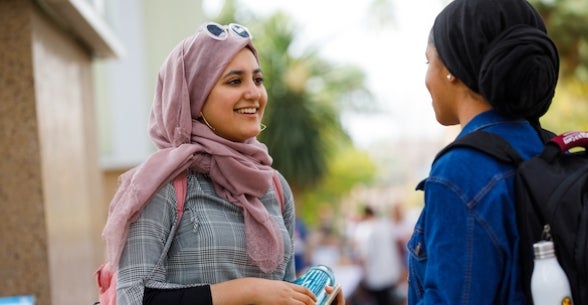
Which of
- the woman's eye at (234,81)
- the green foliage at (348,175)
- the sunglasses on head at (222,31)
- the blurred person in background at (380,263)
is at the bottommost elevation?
the green foliage at (348,175)

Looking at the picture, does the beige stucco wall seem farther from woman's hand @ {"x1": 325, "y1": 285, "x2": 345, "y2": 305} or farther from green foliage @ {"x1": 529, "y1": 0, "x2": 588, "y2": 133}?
green foliage @ {"x1": 529, "y1": 0, "x2": 588, "y2": 133}

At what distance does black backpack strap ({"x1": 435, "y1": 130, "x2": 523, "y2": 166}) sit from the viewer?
2.15 m

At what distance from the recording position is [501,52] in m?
2.10

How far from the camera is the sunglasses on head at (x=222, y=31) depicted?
2621 mm

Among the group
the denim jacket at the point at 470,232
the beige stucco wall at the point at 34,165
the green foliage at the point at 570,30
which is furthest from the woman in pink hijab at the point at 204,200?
Result: the green foliage at the point at 570,30

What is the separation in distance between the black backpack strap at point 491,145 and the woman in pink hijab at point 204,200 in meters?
0.74

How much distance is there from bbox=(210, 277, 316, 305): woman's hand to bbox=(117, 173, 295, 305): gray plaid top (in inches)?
3.3

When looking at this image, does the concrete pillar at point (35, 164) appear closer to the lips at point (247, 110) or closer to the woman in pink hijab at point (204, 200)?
the woman in pink hijab at point (204, 200)

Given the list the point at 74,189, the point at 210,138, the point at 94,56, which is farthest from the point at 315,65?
the point at 210,138

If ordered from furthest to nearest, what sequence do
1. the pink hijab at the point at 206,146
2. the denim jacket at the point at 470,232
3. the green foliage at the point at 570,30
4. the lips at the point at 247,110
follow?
1. the green foliage at the point at 570,30
2. the lips at the point at 247,110
3. the pink hijab at the point at 206,146
4. the denim jacket at the point at 470,232

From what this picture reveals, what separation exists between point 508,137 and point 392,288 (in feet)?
27.8

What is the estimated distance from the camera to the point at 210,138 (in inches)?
103

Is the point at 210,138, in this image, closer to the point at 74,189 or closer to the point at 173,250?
the point at 173,250

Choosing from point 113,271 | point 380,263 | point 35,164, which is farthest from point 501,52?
point 380,263
